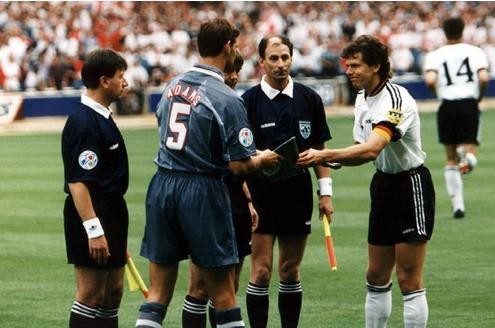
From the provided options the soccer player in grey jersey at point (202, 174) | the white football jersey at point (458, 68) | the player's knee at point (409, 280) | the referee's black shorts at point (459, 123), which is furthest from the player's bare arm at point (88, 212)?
the referee's black shorts at point (459, 123)

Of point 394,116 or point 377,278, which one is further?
point 377,278

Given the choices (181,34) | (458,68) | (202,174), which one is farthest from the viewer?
(181,34)

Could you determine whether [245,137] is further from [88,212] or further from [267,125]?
[267,125]

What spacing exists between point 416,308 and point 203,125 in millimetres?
2146

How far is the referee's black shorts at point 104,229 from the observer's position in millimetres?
8141

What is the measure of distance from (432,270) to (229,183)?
468cm

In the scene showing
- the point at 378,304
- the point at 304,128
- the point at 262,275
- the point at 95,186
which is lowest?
the point at 378,304

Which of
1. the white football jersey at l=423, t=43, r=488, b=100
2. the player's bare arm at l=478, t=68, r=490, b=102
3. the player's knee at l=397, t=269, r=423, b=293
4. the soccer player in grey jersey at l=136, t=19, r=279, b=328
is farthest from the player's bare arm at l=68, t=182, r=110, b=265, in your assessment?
the white football jersey at l=423, t=43, r=488, b=100

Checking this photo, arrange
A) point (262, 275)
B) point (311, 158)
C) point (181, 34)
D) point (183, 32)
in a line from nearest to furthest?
point (311, 158) → point (262, 275) → point (181, 34) → point (183, 32)

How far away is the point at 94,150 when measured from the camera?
7996 millimetres

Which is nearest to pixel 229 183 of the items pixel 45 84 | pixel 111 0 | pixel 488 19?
pixel 45 84

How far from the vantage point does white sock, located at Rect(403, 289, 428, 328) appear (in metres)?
8.79

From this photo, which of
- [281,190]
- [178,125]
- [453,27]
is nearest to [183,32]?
[453,27]

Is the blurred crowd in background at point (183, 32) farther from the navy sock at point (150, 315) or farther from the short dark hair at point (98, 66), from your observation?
the navy sock at point (150, 315)
